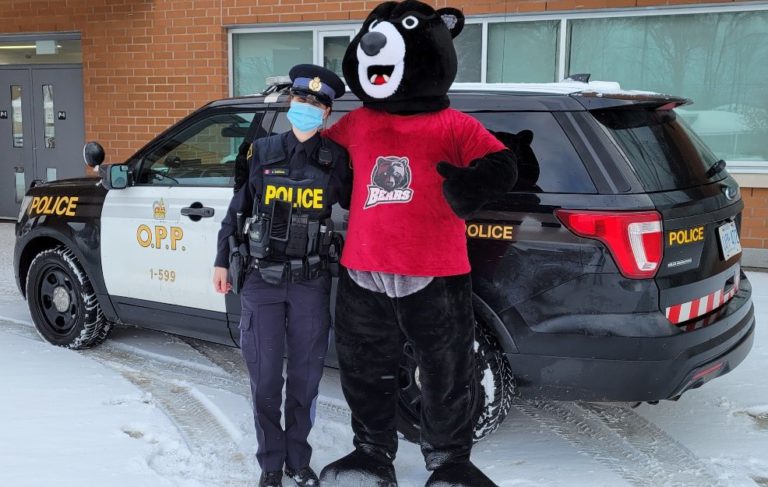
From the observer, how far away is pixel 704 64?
289 inches

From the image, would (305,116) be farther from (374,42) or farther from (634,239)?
(634,239)

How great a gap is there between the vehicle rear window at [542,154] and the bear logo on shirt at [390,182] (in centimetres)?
59

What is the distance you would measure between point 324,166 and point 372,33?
546 mm

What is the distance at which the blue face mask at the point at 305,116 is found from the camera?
2895 mm

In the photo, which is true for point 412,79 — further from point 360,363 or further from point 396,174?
point 360,363

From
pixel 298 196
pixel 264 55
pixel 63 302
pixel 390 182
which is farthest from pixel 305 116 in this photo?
pixel 264 55

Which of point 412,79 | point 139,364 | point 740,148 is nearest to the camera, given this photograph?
point 412,79

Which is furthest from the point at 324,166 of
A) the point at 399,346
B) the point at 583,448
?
the point at 583,448

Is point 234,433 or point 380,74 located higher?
point 380,74

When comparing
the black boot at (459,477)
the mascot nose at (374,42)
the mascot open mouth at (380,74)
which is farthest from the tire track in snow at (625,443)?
the mascot nose at (374,42)

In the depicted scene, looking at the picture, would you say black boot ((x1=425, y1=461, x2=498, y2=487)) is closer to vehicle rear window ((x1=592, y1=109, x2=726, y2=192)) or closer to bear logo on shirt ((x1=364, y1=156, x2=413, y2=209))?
bear logo on shirt ((x1=364, y1=156, x2=413, y2=209))

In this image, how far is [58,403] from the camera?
Result: 3.81m

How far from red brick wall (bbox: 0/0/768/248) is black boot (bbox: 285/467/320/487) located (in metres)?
6.15

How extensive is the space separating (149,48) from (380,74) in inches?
274
